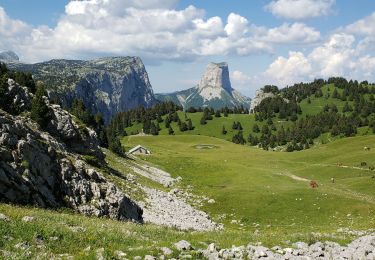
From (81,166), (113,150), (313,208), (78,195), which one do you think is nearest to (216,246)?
(78,195)

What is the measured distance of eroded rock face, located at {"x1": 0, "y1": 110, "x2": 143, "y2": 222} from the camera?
30.3 m

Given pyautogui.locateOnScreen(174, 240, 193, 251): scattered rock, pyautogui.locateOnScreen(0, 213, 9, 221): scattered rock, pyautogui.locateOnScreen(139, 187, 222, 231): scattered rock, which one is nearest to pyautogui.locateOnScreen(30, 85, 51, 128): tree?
pyautogui.locateOnScreen(139, 187, 222, 231): scattered rock

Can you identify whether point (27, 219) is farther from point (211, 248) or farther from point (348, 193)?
point (348, 193)

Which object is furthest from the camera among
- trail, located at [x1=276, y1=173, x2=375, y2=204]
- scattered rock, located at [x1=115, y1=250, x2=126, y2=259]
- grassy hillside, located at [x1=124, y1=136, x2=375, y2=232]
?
trail, located at [x1=276, y1=173, x2=375, y2=204]

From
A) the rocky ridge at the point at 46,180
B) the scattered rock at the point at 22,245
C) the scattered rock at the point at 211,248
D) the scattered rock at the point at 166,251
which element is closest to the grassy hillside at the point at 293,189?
the rocky ridge at the point at 46,180

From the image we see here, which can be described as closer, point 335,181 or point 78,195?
Answer: point 78,195

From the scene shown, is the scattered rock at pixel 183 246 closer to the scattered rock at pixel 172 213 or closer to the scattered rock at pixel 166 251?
the scattered rock at pixel 166 251

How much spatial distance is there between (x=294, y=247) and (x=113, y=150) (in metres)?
90.3

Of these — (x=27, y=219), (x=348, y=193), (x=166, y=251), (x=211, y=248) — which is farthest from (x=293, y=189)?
(x=27, y=219)

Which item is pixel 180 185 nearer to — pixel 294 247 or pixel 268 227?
pixel 268 227

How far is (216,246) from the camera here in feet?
67.6

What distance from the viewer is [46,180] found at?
1364 inches

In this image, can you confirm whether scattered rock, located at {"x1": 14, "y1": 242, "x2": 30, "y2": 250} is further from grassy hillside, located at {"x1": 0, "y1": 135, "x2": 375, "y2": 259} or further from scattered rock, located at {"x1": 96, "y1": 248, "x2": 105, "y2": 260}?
scattered rock, located at {"x1": 96, "y1": 248, "x2": 105, "y2": 260}

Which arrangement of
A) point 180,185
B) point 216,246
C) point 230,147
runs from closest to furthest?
point 216,246, point 180,185, point 230,147
